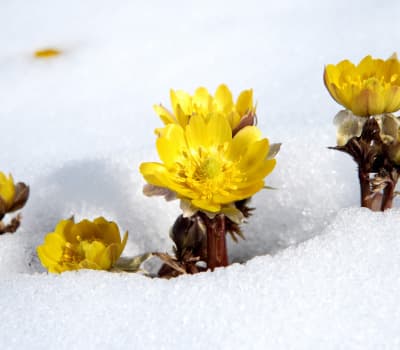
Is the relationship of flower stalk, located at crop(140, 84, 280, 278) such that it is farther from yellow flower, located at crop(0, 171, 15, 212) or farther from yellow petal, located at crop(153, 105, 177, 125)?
yellow flower, located at crop(0, 171, 15, 212)

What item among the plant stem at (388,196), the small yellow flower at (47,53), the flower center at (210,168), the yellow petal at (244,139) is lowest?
the plant stem at (388,196)

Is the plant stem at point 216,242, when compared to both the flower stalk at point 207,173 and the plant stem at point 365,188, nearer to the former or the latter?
the flower stalk at point 207,173

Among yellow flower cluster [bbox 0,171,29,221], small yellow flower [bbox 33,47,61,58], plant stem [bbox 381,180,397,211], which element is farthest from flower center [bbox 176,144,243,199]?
small yellow flower [bbox 33,47,61,58]

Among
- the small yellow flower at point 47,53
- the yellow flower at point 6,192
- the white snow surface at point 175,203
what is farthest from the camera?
the small yellow flower at point 47,53

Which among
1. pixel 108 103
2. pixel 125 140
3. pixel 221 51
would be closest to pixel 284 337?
pixel 125 140

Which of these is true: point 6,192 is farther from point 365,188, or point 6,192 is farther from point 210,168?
point 365,188

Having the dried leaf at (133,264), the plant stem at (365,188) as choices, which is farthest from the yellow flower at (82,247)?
the plant stem at (365,188)

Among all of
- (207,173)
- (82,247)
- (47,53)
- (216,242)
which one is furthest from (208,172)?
(47,53)
